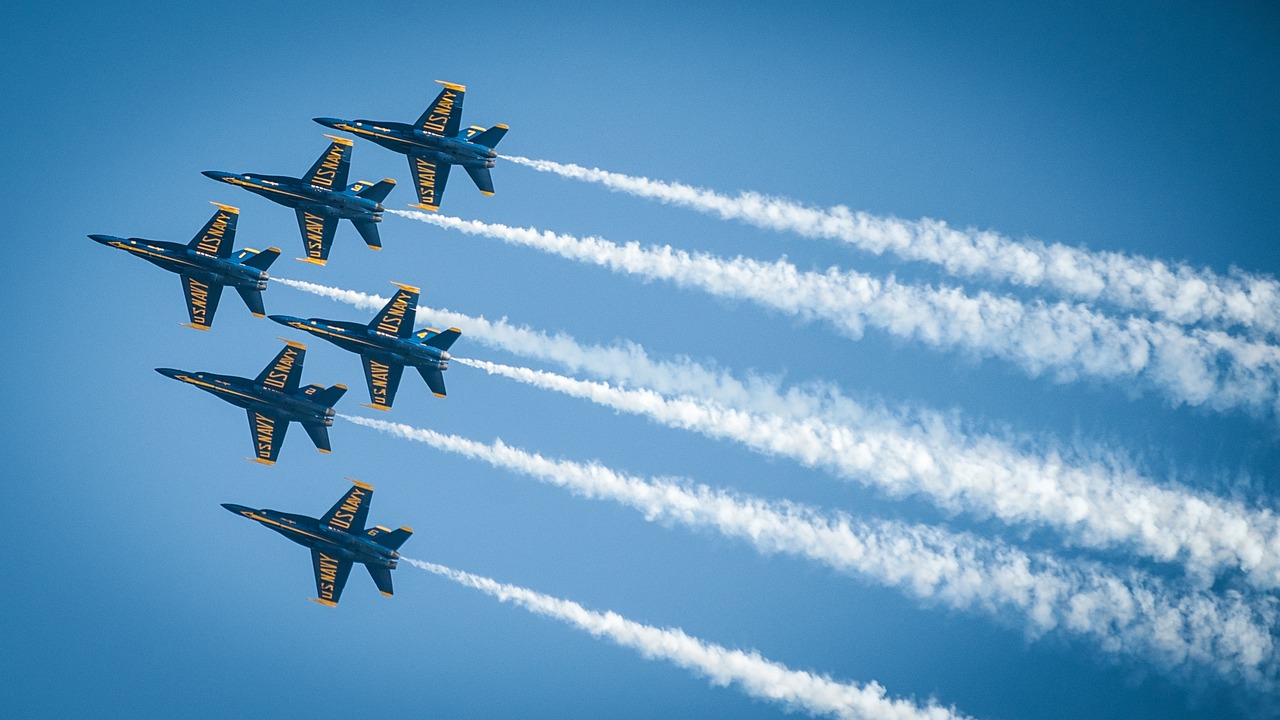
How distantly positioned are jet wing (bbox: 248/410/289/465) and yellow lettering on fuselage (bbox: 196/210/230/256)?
8151 mm

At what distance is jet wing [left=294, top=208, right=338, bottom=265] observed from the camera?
58281 mm

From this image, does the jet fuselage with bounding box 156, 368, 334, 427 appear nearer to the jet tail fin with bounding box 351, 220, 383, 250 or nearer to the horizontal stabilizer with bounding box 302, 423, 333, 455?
the horizontal stabilizer with bounding box 302, 423, 333, 455

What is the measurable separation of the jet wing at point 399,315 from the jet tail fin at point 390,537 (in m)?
8.98

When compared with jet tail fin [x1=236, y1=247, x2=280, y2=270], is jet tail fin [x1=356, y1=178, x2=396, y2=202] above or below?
above

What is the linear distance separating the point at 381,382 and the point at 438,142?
1192 cm

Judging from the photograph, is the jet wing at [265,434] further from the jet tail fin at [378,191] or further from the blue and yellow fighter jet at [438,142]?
the blue and yellow fighter jet at [438,142]

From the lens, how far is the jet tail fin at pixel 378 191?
57.7 meters

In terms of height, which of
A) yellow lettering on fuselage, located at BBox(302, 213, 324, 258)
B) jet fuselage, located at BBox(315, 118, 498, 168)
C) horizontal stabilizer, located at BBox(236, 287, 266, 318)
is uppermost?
jet fuselage, located at BBox(315, 118, 498, 168)

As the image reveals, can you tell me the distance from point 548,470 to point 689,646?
1004cm

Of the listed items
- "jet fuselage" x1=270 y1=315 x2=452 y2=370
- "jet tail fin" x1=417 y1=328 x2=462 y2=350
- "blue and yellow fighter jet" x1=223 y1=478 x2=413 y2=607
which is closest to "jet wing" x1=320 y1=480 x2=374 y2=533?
"blue and yellow fighter jet" x1=223 y1=478 x2=413 y2=607

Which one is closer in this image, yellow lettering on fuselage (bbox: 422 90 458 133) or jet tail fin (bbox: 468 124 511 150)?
jet tail fin (bbox: 468 124 511 150)

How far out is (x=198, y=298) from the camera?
2285 inches

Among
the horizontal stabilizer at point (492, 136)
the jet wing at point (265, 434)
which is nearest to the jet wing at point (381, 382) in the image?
the jet wing at point (265, 434)

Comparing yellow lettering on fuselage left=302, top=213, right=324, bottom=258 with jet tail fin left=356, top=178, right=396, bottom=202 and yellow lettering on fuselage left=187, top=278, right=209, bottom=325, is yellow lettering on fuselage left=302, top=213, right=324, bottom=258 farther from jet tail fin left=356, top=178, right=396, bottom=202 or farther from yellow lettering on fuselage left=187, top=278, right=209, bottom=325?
yellow lettering on fuselage left=187, top=278, right=209, bottom=325
